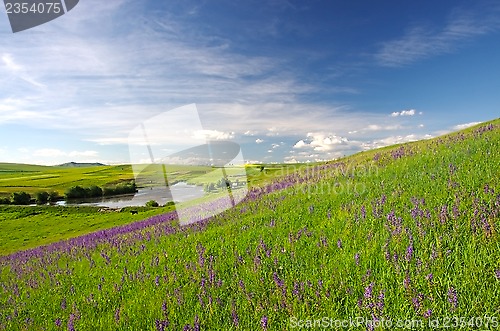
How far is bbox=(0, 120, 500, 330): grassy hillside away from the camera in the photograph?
12.5 ft

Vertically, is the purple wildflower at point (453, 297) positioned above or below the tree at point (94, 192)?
below

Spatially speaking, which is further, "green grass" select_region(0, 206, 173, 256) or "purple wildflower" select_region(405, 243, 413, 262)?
"green grass" select_region(0, 206, 173, 256)

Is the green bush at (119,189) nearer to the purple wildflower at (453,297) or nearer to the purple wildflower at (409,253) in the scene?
the purple wildflower at (409,253)

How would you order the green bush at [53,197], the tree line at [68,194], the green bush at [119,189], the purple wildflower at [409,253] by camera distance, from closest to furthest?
1. the purple wildflower at [409,253]
2. the tree line at [68,194]
3. the green bush at [53,197]
4. the green bush at [119,189]

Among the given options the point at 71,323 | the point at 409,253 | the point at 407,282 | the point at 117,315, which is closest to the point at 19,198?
the point at 71,323

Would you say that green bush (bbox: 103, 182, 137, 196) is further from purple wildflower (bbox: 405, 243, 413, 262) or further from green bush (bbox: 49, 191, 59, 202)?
purple wildflower (bbox: 405, 243, 413, 262)

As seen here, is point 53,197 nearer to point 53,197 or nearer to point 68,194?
point 53,197

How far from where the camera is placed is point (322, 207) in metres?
9.05

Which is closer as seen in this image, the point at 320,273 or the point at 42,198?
the point at 320,273

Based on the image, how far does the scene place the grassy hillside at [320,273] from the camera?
3.82 metres

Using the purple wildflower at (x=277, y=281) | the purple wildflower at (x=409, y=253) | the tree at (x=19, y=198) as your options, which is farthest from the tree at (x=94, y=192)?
the purple wildflower at (x=409, y=253)

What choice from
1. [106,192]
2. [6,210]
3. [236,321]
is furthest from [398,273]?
[106,192]

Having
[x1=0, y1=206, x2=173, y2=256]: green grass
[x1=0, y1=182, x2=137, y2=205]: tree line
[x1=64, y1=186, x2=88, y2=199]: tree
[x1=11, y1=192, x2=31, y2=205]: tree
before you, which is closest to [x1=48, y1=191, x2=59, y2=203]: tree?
[x1=0, y1=182, x2=137, y2=205]: tree line

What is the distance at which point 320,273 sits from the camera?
16.0ft
